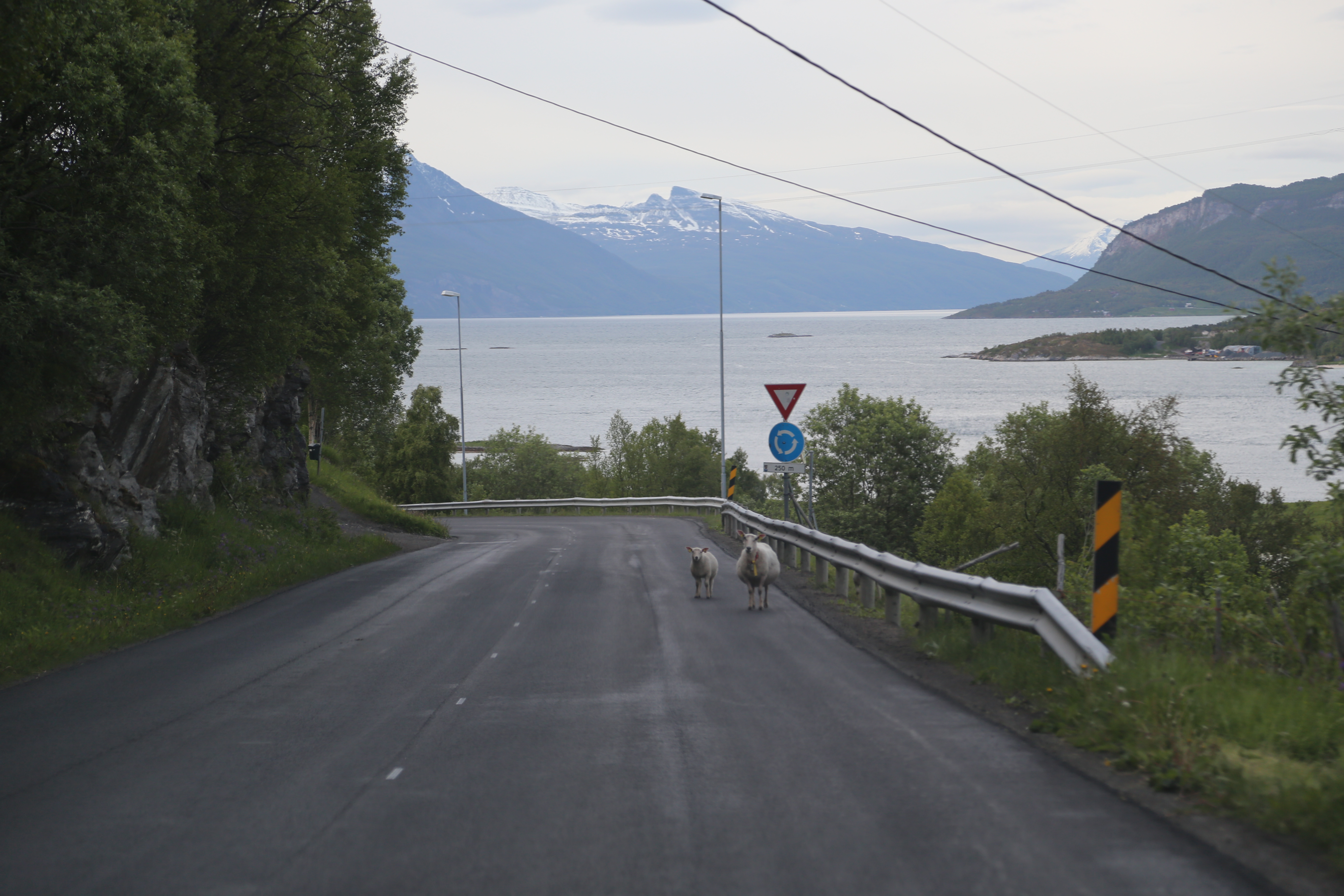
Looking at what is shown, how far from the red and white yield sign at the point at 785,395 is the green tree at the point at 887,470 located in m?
46.9

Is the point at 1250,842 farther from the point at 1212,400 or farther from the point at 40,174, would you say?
the point at 1212,400

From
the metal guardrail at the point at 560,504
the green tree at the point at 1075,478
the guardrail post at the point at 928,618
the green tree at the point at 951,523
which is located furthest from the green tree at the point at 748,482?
the guardrail post at the point at 928,618

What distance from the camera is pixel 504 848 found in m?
5.23

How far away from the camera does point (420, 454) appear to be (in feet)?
241

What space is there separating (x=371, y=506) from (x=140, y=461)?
69.5 feet

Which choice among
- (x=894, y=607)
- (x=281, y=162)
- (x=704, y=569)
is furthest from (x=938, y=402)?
(x=894, y=607)

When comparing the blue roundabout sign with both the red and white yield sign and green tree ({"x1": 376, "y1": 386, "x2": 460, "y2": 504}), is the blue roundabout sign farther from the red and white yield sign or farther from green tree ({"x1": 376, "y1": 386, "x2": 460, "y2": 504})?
green tree ({"x1": 376, "y1": 386, "x2": 460, "y2": 504})

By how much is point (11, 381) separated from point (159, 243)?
2364 mm

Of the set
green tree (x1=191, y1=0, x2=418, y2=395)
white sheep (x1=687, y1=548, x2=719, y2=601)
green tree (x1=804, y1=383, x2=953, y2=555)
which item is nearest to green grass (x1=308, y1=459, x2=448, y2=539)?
green tree (x1=191, y1=0, x2=418, y2=395)

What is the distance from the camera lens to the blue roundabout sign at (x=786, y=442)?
1962 centimetres

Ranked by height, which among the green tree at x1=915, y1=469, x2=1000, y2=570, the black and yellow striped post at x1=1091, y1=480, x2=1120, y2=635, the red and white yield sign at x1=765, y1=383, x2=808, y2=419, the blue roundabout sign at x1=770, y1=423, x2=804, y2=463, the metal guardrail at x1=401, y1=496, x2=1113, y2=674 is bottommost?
the green tree at x1=915, y1=469, x2=1000, y2=570

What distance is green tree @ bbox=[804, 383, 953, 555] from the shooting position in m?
67.0

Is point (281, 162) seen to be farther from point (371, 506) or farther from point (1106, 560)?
point (371, 506)

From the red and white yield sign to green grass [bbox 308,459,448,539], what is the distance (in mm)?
20173
